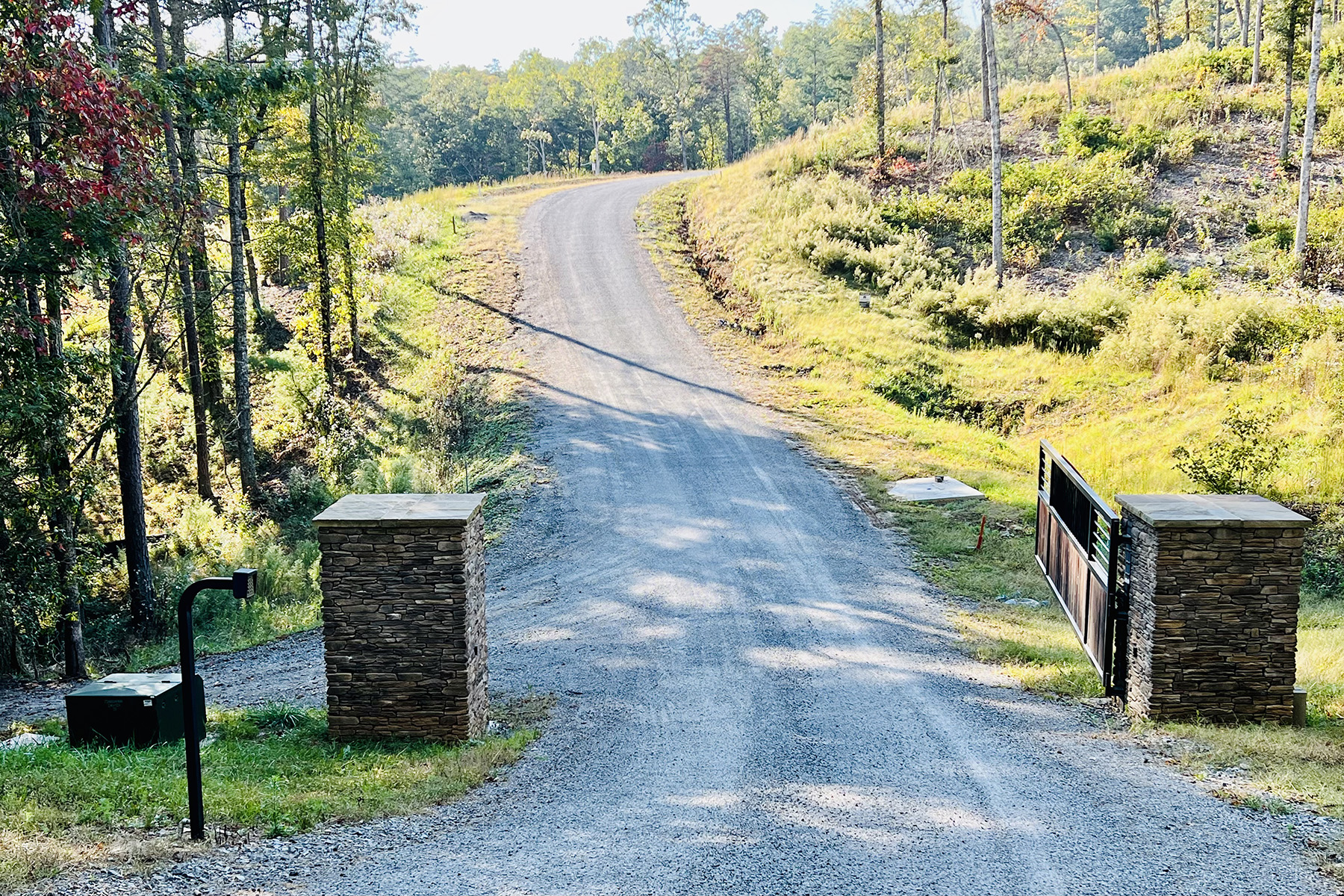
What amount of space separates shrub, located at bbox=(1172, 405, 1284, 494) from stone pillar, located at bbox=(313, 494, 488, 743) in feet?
35.8

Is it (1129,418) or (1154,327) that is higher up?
(1154,327)

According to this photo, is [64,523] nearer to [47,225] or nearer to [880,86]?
[47,225]

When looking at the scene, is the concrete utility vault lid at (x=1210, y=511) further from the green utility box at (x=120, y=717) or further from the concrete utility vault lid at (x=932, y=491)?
the green utility box at (x=120, y=717)

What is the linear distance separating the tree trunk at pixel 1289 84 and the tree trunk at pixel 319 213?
82.5 ft

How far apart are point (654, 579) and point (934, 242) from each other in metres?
19.1

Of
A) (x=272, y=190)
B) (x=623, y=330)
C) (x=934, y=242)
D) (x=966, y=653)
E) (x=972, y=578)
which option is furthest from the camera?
(x=272, y=190)

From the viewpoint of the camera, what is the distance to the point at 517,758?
7883 millimetres

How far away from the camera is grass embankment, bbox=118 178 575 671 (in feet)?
50.2

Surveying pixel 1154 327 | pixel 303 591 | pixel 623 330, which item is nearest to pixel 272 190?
pixel 623 330

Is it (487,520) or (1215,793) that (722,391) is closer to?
(487,520)

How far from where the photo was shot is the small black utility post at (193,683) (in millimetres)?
5871

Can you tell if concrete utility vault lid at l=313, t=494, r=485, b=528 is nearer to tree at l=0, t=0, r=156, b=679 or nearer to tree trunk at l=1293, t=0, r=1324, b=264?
tree at l=0, t=0, r=156, b=679

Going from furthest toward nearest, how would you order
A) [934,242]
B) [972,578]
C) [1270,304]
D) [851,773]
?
1. [934,242]
2. [1270,304]
3. [972,578]
4. [851,773]

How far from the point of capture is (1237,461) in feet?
46.0
